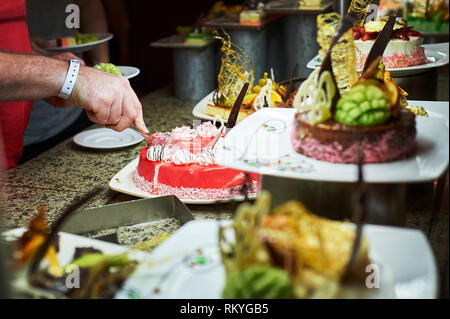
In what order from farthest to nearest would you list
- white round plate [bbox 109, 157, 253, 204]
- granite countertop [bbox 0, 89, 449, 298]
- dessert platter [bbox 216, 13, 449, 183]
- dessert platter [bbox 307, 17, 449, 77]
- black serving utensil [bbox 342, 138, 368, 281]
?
dessert platter [bbox 307, 17, 449, 77], white round plate [bbox 109, 157, 253, 204], granite countertop [bbox 0, 89, 449, 298], dessert platter [bbox 216, 13, 449, 183], black serving utensil [bbox 342, 138, 368, 281]

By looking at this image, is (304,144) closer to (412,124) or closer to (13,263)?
(412,124)

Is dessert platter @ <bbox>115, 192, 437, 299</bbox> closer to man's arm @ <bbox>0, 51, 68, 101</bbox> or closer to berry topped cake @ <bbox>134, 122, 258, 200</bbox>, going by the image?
berry topped cake @ <bbox>134, 122, 258, 200</bbox>

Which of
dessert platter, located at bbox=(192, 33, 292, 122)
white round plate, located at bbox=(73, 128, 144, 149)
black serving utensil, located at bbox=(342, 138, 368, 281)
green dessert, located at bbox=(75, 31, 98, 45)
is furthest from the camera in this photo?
green dessert, located at bbox=(75, 31, 98, 45)

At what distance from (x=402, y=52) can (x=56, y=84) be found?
1.25 metres

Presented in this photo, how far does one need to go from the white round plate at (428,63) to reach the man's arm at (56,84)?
633mm

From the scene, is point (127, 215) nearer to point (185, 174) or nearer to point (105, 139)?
point (185, 174)

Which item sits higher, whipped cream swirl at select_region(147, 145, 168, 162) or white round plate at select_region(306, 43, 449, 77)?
white round plate at select_region(306, 43, 449, 77)

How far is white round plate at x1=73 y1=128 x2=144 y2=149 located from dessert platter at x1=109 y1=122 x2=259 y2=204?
38 cm

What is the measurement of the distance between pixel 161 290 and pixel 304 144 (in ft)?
1.16

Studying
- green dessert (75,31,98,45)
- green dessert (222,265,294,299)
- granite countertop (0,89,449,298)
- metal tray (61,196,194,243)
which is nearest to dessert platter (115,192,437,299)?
green dessert (222,265,294,299)

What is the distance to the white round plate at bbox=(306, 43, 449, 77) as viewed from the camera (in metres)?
1.80

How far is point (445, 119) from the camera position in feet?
3.00

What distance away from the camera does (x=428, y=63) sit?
1.98 meters

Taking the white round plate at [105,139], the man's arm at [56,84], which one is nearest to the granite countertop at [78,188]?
the white round plate at [105,139]
